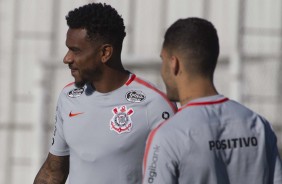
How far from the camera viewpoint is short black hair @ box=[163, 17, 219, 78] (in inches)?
156

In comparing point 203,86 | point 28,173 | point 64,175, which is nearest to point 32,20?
point 28,173

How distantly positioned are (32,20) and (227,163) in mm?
6945

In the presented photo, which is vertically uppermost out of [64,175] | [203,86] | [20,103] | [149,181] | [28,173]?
[203,86]

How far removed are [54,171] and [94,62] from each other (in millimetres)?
722

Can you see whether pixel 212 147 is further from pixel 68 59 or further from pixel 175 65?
pixel 68 59

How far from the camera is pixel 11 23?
10.7m

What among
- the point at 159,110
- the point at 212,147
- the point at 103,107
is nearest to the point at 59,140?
the point at 103,107

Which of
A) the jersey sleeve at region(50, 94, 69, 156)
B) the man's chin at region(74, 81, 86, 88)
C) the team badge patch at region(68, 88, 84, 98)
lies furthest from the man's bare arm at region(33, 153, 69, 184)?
the man's chin at region(74, 81, 86, 88)

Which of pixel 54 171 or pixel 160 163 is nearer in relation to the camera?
pixel 160 163

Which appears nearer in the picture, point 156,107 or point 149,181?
point 149,181

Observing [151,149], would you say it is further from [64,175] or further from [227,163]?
[64,175]

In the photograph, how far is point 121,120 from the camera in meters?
5.05

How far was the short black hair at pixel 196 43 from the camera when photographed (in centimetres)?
395

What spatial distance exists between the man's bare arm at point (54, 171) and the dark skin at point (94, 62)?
0.51 m
